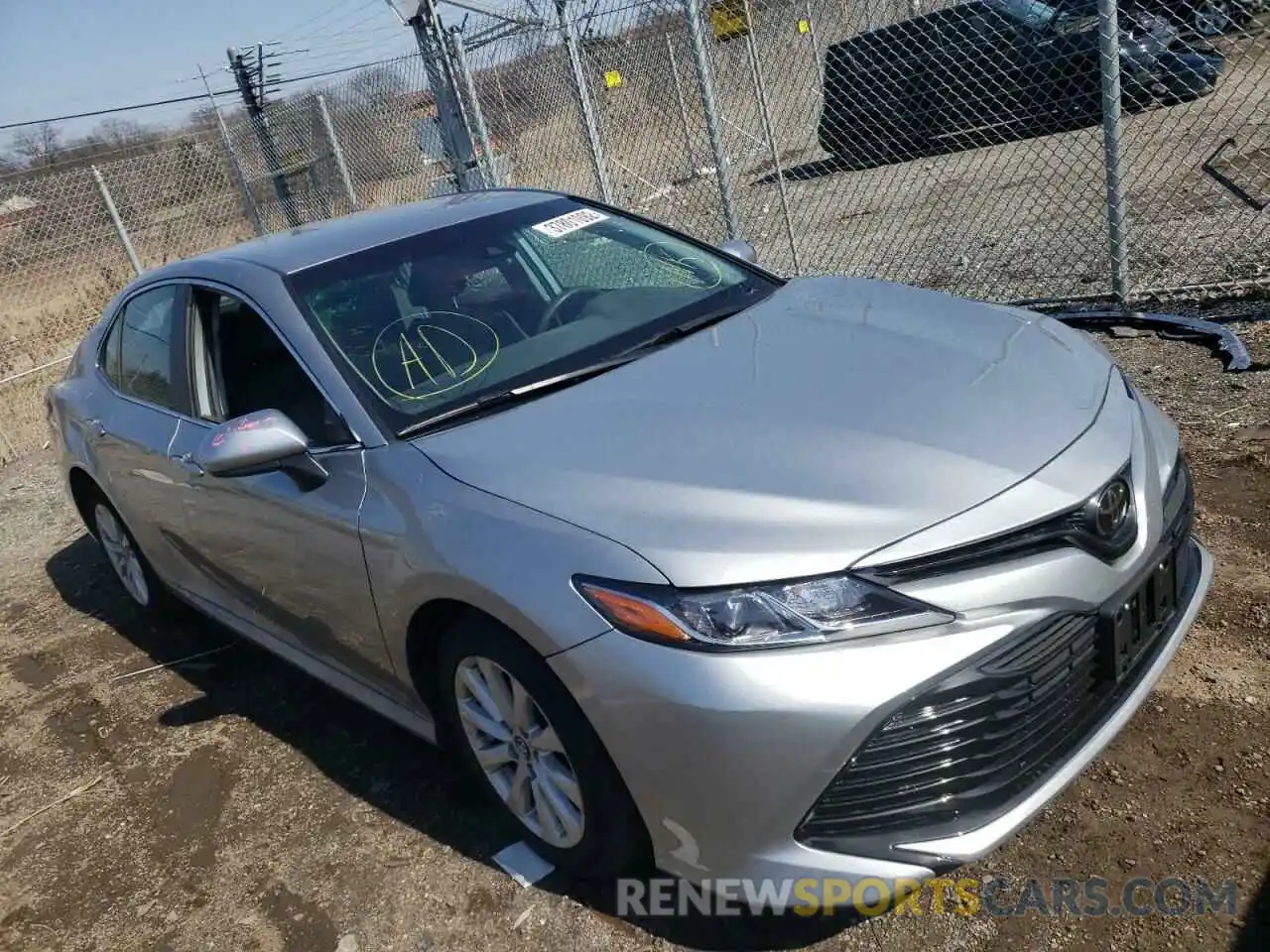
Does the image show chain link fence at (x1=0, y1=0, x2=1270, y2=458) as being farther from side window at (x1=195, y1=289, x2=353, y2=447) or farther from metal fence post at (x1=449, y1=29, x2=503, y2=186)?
side window at (x1=195, y1=289, x2=353, y2=447)

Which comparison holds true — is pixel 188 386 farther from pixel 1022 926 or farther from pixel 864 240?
pixel 864 240

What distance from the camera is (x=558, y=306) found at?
329cm

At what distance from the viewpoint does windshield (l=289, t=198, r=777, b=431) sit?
2945 mm

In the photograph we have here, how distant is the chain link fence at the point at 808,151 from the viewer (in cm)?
683

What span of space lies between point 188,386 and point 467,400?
51.4 inches

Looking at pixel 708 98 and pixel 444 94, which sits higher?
pixel 444 94

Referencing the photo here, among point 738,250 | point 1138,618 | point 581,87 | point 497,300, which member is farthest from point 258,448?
point 581,87

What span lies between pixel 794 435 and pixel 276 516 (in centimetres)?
155

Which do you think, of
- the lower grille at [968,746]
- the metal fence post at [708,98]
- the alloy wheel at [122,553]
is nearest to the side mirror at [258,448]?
the lower grille at [968,746]

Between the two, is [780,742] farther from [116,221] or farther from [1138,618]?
[116,221]

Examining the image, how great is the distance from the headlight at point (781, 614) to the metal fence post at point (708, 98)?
5040 mm

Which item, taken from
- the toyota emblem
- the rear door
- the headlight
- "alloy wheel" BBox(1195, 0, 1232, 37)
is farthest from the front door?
"alloy wheel" BBox(1195, 0, 1232, 37)

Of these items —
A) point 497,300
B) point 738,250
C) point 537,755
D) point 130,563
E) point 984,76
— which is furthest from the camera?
point 984,76

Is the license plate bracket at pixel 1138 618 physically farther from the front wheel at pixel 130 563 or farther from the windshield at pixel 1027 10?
the windshield at pixel 1027 10
